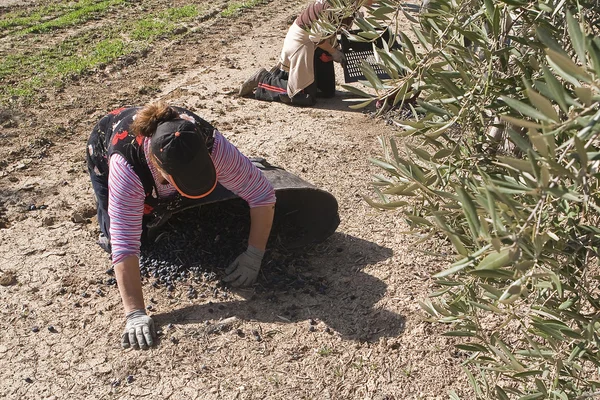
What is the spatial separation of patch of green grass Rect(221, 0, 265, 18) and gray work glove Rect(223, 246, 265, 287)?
22.1 feet

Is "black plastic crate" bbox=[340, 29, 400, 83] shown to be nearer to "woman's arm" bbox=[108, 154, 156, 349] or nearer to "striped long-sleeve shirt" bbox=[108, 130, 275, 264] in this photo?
"striped long-sleeve shirt" bbox=[108, 130, 275, 264]

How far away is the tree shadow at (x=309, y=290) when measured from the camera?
11.3 ft

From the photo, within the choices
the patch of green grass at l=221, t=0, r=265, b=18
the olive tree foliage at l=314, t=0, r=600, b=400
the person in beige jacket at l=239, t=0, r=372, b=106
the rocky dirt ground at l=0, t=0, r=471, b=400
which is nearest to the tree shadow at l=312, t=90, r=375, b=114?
the person in beige jacket at l=239, t=0, r=372, b=106

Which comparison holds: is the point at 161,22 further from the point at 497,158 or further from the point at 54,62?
the point at 497,158

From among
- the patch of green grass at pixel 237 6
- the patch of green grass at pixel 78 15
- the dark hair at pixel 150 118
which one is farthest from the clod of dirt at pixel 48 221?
the patch of green grass at pixel 237 6

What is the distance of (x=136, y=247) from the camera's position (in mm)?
3191

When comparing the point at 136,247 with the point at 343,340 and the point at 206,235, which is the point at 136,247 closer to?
the point at 206,235

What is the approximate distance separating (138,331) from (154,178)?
29.5 inches

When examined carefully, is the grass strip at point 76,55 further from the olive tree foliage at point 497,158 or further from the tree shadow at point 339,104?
the olive tree foliage at point 497,158

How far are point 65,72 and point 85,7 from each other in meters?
3.38

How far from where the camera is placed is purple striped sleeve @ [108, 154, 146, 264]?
3.12 meters

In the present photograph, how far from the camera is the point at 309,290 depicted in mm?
3664

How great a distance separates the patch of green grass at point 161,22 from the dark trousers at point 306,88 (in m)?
2.55

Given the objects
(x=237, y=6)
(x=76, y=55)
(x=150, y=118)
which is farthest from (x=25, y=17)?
(x=150, y=118)
